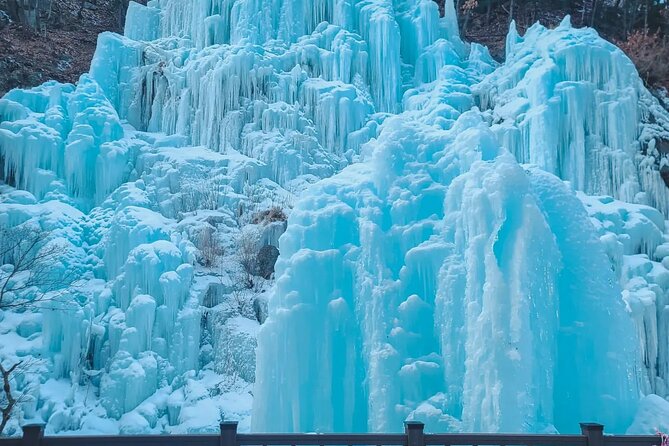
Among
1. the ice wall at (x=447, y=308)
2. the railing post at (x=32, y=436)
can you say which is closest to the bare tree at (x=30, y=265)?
the ice wall at (x=447, y=308)

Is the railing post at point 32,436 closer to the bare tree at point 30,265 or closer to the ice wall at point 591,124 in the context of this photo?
the bare tree at point 30,265

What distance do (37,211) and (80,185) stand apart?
59.7 inches

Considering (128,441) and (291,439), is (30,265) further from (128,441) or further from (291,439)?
(291,439)

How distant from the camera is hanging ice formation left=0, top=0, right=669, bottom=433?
7566 millimetres

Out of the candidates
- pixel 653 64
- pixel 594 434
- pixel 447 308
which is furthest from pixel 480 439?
pixel 653 64

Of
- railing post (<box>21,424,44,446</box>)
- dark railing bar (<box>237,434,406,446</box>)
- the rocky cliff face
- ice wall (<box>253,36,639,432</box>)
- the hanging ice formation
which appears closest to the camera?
railing post (<box>21,424,44,446</box>)

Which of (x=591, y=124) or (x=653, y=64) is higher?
(x=653, y=64)

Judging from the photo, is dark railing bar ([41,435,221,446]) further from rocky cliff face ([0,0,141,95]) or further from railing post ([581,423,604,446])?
rocky cliff face ([0,0,141,95])

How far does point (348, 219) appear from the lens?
8.65m

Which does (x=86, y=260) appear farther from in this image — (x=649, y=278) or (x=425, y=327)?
(x=649, y=278)

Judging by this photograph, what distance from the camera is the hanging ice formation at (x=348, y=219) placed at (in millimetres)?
7566

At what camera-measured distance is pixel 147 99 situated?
1731cm

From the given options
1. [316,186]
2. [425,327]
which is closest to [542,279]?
[425,327]

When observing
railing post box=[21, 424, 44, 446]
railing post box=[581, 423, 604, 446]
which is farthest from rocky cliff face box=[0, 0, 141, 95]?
railing post box=[581, 423, 604, 446]
